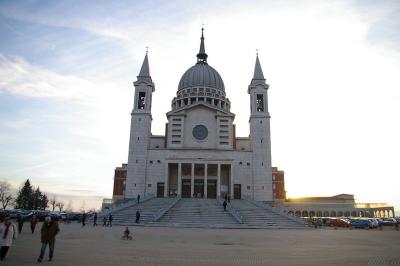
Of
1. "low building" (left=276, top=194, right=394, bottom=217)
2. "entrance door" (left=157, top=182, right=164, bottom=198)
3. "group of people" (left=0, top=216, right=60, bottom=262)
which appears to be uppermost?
"entrance door" (left=157, top=182, right=164, bottom=198)

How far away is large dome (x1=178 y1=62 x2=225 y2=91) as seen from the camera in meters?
82.0

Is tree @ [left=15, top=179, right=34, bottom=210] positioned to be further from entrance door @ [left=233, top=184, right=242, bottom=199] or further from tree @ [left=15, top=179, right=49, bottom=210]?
entrance door @ [left=233, top=184, right=242, bottom=199]

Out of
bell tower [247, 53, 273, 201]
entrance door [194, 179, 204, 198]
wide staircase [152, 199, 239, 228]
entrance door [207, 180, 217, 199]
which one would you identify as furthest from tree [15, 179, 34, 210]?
bell tower [247, 53, 273, 201]

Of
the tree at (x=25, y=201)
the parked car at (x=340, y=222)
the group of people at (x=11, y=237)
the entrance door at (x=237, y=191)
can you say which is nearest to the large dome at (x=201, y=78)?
the entrance door at (x=237, y=191)

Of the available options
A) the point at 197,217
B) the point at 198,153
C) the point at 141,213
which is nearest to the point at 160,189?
the point at 198,153

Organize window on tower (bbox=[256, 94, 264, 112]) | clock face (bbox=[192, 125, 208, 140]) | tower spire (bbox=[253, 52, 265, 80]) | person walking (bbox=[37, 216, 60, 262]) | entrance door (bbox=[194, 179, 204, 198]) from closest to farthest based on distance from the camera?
person walking (bbox=[37, 216, 60, 262]), entrance door (bbox=[194, 179, 204, 198]), clock face (bbox=[192, 125, 208, 140]), window on tower (bbox=[256, 94, 264, 112]), tower spire (bbox=[253, 52, 265, 80])

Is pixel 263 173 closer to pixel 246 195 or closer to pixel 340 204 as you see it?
pixel 246 195

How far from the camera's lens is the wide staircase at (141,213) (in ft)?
131

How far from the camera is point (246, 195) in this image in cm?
6312

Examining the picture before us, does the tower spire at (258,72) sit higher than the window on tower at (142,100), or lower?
higher

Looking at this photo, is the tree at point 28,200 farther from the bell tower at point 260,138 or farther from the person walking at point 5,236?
the person walking at point 5,236

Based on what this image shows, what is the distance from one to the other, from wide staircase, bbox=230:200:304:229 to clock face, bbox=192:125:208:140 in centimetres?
2380

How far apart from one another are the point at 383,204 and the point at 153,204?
51.1 m

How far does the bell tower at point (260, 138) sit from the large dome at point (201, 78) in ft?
43.1
